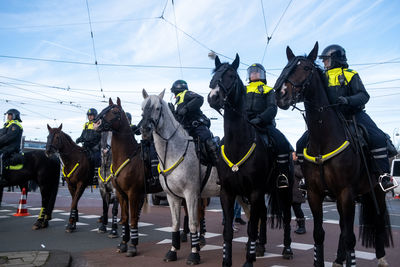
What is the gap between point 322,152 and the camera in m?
4.47

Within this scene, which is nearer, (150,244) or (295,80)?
(295,80)

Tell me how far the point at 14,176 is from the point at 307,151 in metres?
9.17

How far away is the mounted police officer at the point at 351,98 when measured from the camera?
4.63 metres

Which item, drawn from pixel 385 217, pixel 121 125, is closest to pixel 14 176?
pixel 121 125

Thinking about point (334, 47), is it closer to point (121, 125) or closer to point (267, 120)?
point (267, 120)

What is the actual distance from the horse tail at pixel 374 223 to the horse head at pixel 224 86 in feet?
8.73

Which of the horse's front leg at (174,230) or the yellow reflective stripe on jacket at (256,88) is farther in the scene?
the yellow reflective stripe on jacket at (256,88)

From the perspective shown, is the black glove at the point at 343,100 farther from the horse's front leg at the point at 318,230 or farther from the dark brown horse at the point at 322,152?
the horse's front leg at the point at 318,230

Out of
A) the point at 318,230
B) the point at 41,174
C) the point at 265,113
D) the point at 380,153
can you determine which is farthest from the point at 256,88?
the point at 41,174

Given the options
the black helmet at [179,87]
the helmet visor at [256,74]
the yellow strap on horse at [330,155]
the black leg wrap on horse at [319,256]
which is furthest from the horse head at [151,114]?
the black leg wrap on horse at [319,256]

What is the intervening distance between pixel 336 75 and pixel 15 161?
9.42 metres

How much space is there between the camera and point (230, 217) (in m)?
4.96

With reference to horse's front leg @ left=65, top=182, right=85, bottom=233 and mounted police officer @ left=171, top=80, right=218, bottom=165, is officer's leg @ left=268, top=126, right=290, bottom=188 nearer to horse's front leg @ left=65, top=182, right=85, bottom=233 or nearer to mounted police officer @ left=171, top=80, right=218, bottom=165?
mounted police officer @ left=171, top=80, right=218, bottom=165

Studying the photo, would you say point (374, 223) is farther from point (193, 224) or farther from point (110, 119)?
point (110, 119)
